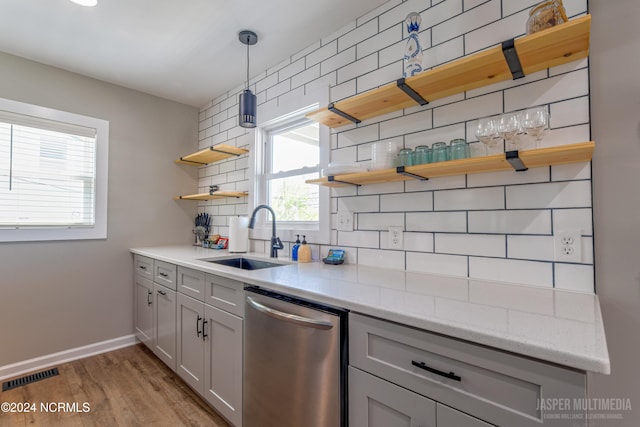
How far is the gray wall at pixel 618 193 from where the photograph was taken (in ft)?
3.52

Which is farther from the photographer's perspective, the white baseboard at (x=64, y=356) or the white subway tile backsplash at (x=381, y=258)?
the white baseboard at (x=64, y=356)

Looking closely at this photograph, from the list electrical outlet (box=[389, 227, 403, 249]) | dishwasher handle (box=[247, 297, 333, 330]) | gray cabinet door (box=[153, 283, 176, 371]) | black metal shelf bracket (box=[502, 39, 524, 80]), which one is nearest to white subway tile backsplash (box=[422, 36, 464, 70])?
black metal shelf bracket (box=[502, 39, 524, 80])

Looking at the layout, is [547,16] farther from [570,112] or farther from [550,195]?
[550,195]

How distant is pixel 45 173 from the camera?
2422 millimetres

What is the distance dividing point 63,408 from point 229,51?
8.73ft

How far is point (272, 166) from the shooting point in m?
2.55

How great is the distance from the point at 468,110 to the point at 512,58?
0.29 m

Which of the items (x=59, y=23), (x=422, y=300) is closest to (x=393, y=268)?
(x=422, y=300)

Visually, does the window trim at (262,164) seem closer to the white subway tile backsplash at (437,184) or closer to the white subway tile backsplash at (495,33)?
the white subway tile backsplash at (437,184)

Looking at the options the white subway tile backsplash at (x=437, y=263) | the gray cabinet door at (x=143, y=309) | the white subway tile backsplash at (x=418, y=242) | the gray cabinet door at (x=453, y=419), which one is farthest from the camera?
the gray cabinet door at (x=143, y=309)

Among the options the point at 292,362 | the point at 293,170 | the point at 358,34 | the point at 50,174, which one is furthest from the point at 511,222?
the point at 50,174

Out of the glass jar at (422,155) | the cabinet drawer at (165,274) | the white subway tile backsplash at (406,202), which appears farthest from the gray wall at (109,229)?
the glass jar at (422,155)

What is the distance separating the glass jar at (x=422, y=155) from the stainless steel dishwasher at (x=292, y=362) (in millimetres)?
820

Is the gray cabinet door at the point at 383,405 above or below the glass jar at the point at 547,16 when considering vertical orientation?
below
